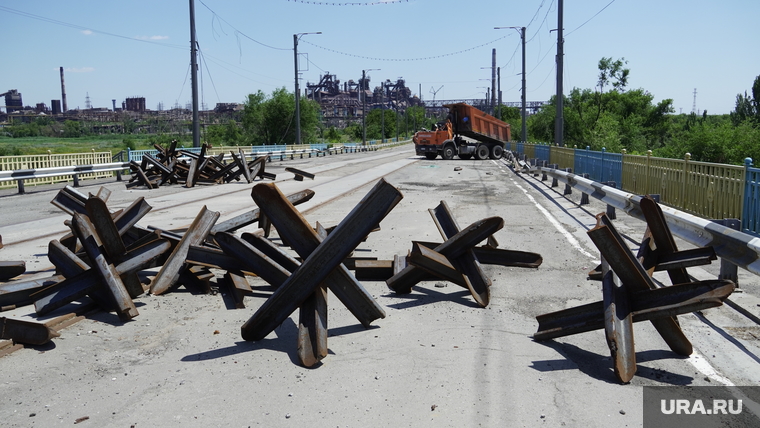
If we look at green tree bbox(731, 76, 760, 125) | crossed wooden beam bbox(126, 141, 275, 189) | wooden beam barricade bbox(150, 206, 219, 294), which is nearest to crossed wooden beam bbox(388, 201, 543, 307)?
wooden beam barricade bbox(150, 206, 219, 294)

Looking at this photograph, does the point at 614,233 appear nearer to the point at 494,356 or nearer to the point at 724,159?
the point at 494,356

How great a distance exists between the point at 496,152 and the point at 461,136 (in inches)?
139

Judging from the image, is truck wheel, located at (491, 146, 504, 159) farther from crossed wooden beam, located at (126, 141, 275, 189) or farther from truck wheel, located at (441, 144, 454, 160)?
crossed wooden beam, located at (126, 141, 275, 189)

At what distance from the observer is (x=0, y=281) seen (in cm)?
729

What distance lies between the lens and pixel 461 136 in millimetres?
48438

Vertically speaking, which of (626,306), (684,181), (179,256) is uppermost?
(684,181)

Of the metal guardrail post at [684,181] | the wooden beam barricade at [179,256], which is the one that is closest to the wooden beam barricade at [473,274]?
the wooden beam barricade at [179,256]

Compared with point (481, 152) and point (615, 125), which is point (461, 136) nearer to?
point (481, 152)

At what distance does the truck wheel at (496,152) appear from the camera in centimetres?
5003

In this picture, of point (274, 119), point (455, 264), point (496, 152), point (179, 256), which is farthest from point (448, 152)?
point (274, 119)

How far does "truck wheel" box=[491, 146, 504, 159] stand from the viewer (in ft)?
164

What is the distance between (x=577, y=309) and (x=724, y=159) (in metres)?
23.9

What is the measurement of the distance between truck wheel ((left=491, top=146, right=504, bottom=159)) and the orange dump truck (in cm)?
28

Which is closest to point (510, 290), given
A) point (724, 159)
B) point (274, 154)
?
point (724, 159)
